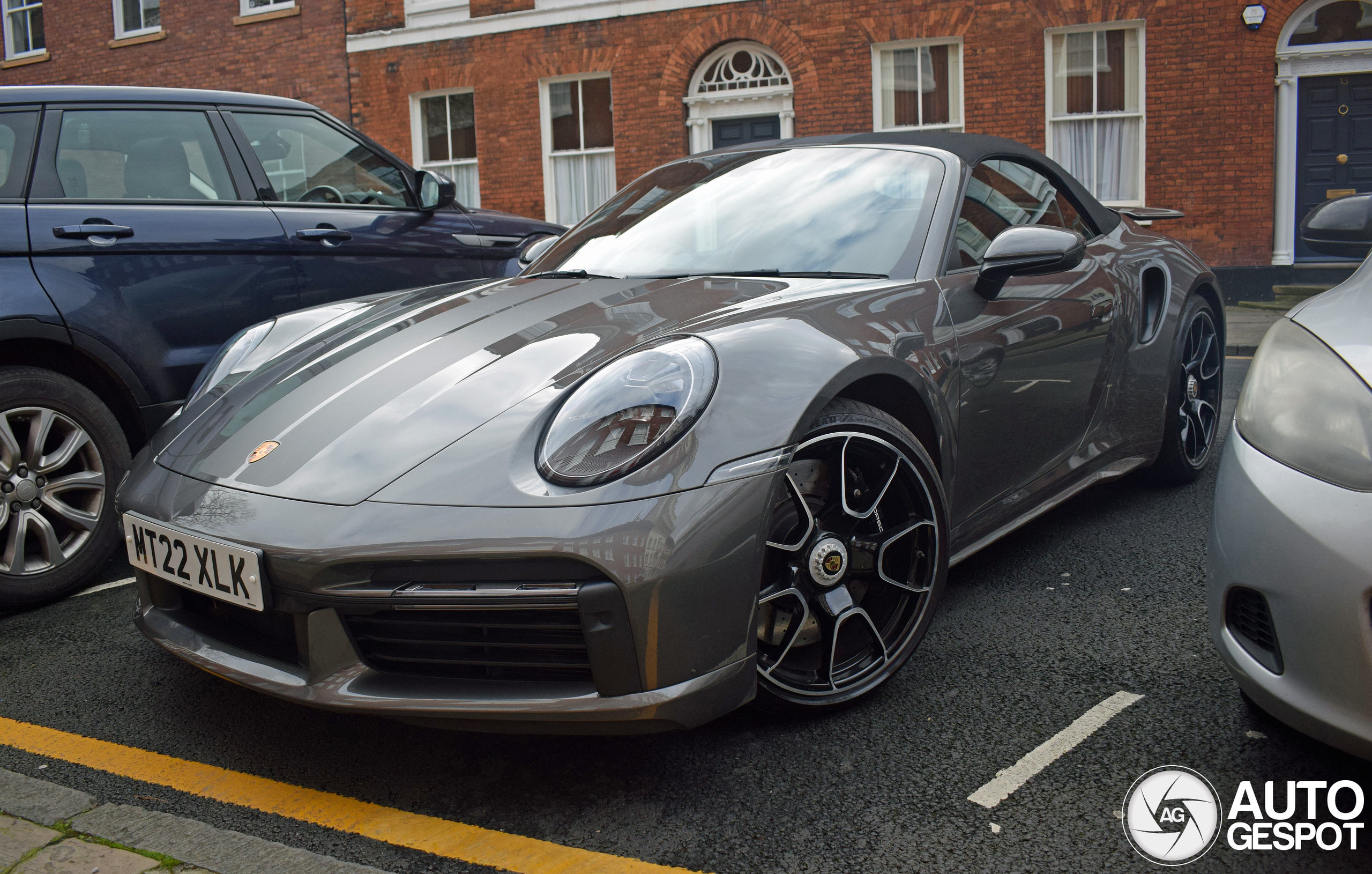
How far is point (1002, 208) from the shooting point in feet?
11.4

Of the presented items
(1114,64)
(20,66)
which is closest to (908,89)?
(1114,64)

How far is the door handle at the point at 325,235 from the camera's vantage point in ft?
14.6

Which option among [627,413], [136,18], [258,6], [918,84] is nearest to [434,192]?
[627,413]

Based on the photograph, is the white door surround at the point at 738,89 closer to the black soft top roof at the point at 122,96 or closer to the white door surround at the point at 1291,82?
the white door surround at the point at 1291,82

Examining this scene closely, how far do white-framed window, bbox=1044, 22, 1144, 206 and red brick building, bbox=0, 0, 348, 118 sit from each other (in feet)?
33.0

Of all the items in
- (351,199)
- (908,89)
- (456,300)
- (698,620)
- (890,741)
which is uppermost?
(908,89)

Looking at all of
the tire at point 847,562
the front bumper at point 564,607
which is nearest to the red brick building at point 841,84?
the tire at point 847,562

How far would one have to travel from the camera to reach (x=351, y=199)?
4867 millimetres

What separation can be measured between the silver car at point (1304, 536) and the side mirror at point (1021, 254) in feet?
2.85

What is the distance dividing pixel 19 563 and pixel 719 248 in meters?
2.42

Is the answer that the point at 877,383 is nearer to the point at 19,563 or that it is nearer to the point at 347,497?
the point at 347,497

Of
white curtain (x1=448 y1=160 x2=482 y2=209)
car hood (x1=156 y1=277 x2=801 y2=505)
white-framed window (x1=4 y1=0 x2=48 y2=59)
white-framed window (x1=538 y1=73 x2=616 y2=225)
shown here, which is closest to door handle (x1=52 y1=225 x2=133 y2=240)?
car hood (x1=156 y1=277 x2=801 y2=505)

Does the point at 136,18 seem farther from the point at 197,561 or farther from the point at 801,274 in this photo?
the point at 197,561

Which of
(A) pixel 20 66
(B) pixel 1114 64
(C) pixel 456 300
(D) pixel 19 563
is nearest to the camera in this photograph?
(C) pixel 456 300
